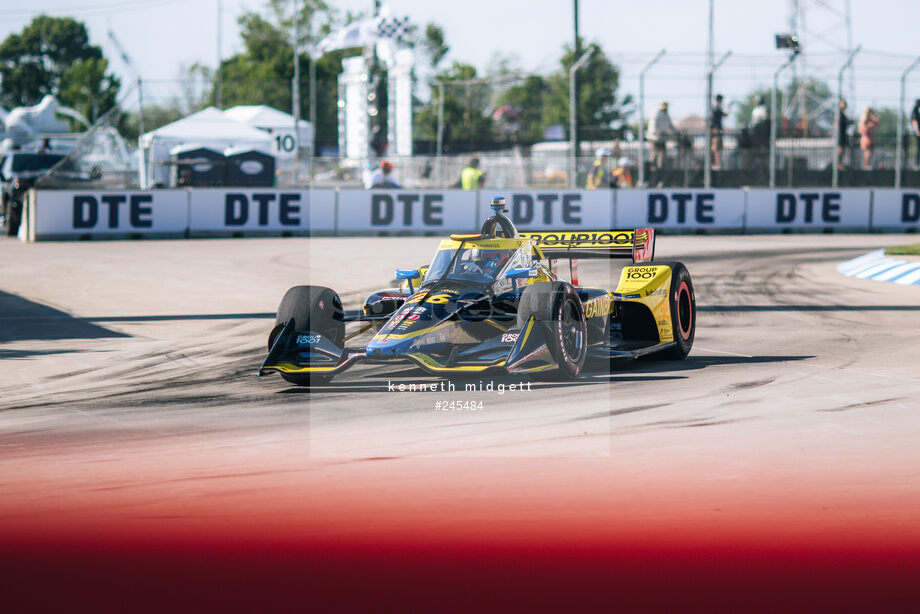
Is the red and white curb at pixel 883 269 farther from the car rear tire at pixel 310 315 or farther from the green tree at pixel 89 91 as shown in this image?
the green tree at pixel 89 91

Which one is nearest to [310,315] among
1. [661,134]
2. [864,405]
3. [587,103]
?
[864,405]

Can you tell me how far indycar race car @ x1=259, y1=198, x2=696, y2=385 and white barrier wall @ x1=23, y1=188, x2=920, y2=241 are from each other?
1555 centimetres

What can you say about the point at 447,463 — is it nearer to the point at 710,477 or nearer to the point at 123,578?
the point at 710,477

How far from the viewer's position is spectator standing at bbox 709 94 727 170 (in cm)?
2828

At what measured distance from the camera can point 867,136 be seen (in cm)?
2892

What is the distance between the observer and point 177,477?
5.90 m

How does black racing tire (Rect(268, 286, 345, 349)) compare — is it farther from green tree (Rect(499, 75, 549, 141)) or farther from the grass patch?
green tree (Rect(499, 75, 549, 141))

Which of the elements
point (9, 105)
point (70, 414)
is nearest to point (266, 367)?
point (70, 414)

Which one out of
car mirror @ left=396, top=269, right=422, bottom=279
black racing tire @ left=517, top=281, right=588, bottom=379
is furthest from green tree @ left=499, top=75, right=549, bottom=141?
black racing tire @ left=517, top=281, right=588, bottom=379

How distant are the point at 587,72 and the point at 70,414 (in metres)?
60.4

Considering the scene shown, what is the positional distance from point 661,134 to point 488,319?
21.2 m

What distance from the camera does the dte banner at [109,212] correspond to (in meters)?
25.0

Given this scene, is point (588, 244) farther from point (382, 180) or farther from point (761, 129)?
point (761, 129)

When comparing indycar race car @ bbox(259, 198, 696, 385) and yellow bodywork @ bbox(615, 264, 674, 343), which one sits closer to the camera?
indycar race car @ bbox(259, 198, 696, 385)
